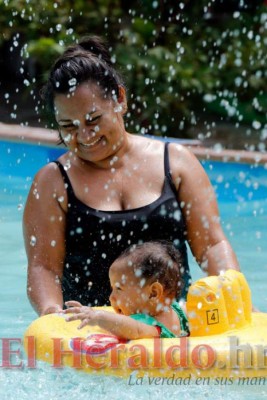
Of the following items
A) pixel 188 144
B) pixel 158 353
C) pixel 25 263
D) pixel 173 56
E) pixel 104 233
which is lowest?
pixel 158 353

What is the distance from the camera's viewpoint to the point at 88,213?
3.53 m

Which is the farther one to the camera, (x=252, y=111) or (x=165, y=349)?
(x=252, y=111)

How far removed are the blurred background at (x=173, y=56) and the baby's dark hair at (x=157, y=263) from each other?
5.17 metres

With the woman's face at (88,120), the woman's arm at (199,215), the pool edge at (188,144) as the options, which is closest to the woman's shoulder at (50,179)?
the woman's face at (88,120)

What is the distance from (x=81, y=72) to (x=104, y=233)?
Result: 55 cm

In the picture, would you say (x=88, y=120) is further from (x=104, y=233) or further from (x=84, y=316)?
(x=84, y=316)

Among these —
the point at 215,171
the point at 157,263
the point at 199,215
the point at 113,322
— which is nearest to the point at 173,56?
the point at 215,171

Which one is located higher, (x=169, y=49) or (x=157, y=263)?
(x=169, y=49)

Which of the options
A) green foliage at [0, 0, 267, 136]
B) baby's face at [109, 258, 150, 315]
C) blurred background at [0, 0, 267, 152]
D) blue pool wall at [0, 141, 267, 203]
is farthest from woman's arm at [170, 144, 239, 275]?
green foliage at [0, 0, 267, 136]

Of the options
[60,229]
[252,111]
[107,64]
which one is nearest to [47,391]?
[60,229]

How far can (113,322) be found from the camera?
2949 mm

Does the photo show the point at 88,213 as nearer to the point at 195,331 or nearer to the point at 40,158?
the point at 195,331

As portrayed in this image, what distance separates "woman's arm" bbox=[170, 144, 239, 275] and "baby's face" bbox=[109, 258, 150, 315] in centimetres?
51

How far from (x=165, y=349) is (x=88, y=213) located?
2.53 feet
